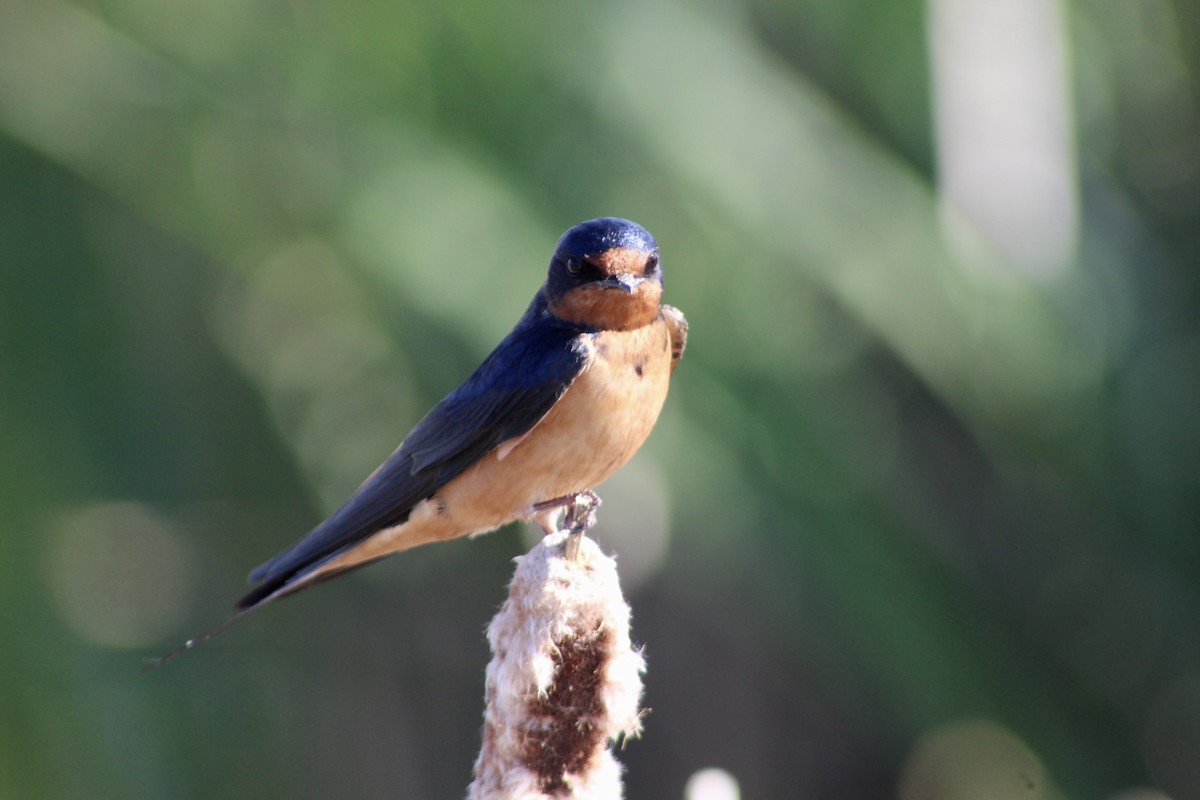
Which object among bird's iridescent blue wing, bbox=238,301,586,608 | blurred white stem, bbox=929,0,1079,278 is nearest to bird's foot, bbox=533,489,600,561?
bird's iridescent blue wing, bbox=238,301,586,608

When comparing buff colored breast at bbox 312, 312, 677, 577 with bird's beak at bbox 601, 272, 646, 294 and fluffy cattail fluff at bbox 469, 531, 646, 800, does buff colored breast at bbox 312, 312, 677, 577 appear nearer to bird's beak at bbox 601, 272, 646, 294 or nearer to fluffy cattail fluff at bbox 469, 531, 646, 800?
bird's beak at bbox 601, 272, 646, 294

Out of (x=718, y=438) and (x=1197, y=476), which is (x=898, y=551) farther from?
(x=1197, y=476)

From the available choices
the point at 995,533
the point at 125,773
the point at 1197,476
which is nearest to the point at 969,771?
the point at 995,533

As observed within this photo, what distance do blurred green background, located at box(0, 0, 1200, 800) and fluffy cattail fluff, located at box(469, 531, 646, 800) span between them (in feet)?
5.85

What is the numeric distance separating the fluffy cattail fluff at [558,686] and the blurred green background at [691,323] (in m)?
1.78

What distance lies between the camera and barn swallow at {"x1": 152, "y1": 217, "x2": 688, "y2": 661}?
6.28 feet

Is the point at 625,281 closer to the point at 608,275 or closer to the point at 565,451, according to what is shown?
the point at 608,275

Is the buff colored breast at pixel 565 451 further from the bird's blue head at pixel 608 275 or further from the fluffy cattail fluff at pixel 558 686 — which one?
the fluffy cattail fluff at pixel 558 686

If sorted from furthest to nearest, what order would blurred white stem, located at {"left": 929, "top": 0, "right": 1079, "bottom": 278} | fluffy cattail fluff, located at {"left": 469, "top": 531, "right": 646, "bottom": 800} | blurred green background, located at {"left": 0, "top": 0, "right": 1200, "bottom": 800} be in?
1. blurred white stem, located at {"left": 929, "top": 0, "right": 1079, "bottom": 278}
2. blurred green background, located at {"left": 0, "top": 0, "right": 1200, "bottom": 800}
3. fluffy cattail fluff, located at {"left": 469, "top": 531, "right": 646, "bottom": 800}

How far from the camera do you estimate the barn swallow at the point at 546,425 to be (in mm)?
1914

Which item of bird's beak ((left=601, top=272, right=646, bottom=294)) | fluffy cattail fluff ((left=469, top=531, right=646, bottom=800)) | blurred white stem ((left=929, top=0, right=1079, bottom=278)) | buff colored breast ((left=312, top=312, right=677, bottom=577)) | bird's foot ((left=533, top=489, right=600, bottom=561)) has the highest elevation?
blurred white stem ((left=929, top=0, right=1079, bottom=278))

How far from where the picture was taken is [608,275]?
1.95 metres

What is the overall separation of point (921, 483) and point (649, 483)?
124 cm

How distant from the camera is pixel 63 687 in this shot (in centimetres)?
291
